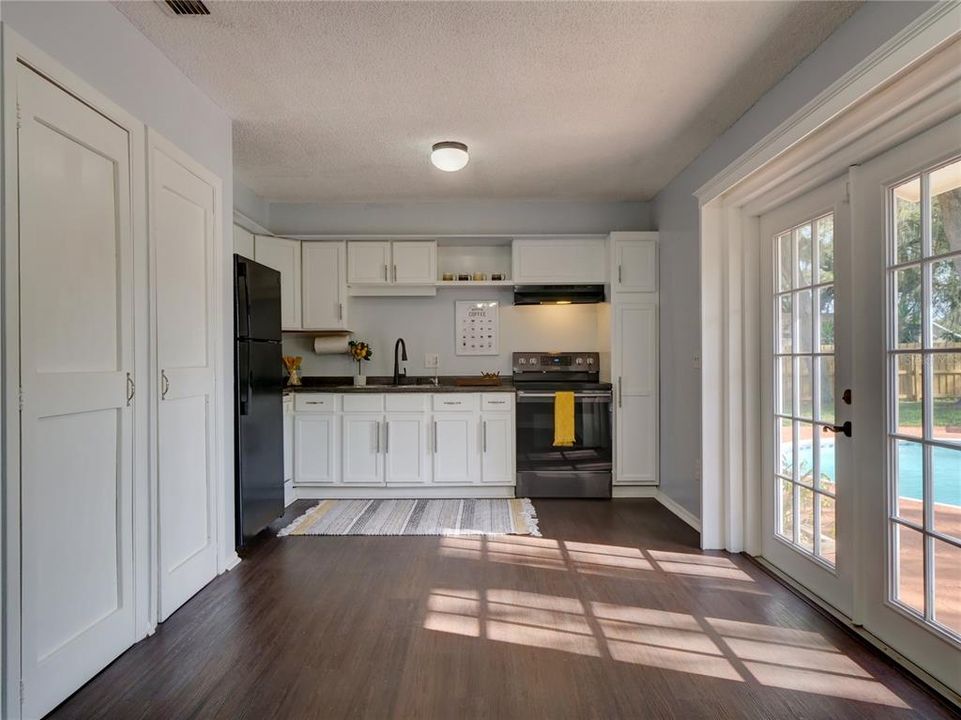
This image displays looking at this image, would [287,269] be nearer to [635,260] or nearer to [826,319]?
[635,260]

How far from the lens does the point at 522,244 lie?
461 cm

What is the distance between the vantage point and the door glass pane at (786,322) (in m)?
2.80

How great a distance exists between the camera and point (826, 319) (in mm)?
2523

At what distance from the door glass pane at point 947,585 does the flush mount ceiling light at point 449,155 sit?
281 cm

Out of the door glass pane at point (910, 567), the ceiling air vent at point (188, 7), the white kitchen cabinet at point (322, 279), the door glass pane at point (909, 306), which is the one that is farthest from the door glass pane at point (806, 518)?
the white kitchen cabinet at point (322, 279)

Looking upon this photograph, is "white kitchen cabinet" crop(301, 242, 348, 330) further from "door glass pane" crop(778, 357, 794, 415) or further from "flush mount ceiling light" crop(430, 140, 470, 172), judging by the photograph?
"door glass pane" crop(778, 357, 794, 415)

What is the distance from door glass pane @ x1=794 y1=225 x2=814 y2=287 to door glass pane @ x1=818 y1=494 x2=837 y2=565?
3.28ft

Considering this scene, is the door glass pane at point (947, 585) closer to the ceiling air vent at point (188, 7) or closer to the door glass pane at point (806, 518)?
the door glass pane at point (806, 518)

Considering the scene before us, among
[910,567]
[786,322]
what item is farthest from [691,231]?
[910,567]

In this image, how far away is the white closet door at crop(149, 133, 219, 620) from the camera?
7.74 ft

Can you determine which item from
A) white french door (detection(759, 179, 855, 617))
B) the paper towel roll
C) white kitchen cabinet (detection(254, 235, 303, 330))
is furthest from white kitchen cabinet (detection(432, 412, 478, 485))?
white french door (detection(759, 179, 855, 617))

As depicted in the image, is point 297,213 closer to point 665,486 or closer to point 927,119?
point 665,486

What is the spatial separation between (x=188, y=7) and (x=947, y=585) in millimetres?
3279

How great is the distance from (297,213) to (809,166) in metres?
3.74
